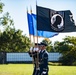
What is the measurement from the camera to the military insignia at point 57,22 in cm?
1534

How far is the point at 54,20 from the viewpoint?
15359 millimetres

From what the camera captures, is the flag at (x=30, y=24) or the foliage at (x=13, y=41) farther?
the foliage at (x=13, y=41)

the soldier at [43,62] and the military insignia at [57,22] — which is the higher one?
the military insignia at [57,22]

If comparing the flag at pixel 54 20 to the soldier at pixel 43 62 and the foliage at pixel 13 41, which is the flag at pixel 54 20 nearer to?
the soldier at pixel 43 62

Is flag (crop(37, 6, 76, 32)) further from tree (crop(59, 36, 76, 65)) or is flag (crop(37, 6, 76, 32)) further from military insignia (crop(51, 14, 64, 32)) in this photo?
tree (crop(59, 36, 76, 65))

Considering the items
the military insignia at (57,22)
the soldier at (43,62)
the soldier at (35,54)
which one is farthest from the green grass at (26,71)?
the soldier at (43,62)

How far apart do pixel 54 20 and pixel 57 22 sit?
17 centimetres

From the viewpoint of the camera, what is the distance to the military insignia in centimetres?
1534

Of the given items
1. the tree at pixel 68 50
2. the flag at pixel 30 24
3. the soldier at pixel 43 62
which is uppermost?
the flag at pixel 30 24

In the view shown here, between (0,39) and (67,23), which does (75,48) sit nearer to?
(0,39)

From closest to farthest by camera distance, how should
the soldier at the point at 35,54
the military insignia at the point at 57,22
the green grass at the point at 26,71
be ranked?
the soldier at the point at 35,54 < the military insignia at the point at 57,22 < the green grass at the point at 26,71

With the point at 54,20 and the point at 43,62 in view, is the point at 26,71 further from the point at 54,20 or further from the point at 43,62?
the point at 43,62

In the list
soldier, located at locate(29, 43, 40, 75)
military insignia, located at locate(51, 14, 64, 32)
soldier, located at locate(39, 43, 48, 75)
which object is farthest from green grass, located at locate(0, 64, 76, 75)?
soldier, located at locate(39, 43, 48, 75)

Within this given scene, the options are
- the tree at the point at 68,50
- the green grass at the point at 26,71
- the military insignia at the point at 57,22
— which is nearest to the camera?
the military insignia at the point at 57,22
